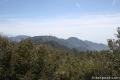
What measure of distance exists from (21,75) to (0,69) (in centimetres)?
218

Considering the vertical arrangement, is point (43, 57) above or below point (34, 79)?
above

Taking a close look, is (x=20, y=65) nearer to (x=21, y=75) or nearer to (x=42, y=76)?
(x=21, y=75)

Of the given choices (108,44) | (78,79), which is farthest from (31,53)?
(108,44)

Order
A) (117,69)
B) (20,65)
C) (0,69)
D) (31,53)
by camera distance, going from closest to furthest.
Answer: (117,69) → (0,69) → (20,65) → (31,53)

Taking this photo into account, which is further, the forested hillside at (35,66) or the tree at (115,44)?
the forested hillside at (35,66)

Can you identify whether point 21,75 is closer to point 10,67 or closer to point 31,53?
point 10,67

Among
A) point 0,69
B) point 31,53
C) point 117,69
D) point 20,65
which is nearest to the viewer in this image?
point 117,69

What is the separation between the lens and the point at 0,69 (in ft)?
68.6

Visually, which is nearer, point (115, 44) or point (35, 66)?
point (115, 44)

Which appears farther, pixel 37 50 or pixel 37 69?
pixel 37 50

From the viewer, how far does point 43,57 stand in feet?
Answer: 82.2

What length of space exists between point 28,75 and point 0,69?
283 cm

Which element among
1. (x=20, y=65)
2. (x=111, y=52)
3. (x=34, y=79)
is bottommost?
(x=34, y=79)

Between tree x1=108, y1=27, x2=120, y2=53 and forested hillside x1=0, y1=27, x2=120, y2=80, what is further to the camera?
forested hillside x1=0, y1=27, x2=120, y2=80
